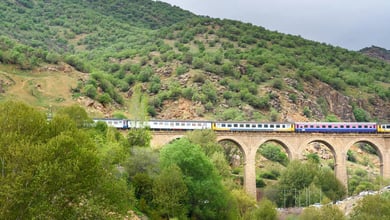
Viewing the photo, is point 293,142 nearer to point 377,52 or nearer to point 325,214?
point 325,214

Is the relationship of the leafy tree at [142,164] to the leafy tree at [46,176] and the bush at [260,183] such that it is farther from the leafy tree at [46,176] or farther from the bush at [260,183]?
the bush at [260,183]

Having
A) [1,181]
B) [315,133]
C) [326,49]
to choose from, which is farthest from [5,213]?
[326,49]

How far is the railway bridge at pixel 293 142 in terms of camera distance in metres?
52.2

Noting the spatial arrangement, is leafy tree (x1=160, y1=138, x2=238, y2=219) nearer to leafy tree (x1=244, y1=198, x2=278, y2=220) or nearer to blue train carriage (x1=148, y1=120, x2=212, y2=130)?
leafy tree (x1=244, y1=198, x2=278, y2=220)

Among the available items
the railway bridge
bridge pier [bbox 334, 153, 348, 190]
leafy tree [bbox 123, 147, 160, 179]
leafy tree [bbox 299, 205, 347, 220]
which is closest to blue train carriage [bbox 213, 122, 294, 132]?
the railway bridge

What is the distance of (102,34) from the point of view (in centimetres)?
12250

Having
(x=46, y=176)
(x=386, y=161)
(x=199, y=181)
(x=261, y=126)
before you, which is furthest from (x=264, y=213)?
(x=386, y=161)

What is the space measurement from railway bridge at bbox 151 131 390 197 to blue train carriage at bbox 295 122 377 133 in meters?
0.45

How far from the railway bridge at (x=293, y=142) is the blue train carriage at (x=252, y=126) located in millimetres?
444

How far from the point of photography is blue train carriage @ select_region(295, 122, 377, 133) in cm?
5506

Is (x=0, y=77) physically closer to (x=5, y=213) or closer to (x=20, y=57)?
(x=20, y=57)

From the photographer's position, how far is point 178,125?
53.1 metres

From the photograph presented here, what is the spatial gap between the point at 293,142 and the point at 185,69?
32.2 meters

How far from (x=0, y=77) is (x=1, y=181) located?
149 ft
